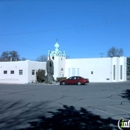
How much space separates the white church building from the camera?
44.7 metres

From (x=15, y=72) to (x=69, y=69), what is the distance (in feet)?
38.8

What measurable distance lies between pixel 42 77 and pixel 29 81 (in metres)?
2.57

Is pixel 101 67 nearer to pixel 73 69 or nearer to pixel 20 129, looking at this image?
pixel 73 69

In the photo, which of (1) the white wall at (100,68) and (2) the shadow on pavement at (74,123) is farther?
(1) the white wall at (100,68)

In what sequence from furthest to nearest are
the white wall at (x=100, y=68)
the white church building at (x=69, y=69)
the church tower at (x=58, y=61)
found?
the church tower at (x=58, y=61), the white wall at (x=100, y=68), the white church building at (x=69, y=69)

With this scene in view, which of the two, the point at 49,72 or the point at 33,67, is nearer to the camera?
the point at 49,72

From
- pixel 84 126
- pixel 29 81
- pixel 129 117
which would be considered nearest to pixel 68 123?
pixel 84 126

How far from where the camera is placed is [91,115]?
32.9 ft

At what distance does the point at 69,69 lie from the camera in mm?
50656

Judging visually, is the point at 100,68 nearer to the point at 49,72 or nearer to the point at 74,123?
the point at 49,72

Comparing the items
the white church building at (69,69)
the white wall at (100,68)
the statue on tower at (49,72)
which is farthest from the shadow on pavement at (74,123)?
the white wall at (100,68)

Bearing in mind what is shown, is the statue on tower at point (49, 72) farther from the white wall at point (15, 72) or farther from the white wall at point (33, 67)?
the white wall at point (15, 72)

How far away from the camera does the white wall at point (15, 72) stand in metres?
44.3

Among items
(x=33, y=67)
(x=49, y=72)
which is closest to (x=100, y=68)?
(x=49, y=72)
